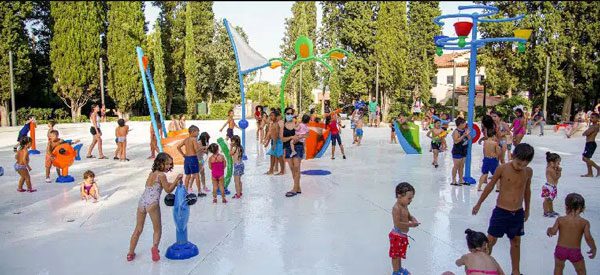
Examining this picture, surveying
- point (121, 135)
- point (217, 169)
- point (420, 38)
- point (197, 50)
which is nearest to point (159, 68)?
point (197, 50)

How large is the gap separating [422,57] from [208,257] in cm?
3873

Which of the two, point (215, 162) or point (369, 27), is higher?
point (369, 27)

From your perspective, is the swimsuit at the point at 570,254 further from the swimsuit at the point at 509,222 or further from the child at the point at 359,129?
the child at the point at 359,129

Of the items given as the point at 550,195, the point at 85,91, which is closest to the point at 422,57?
the point at 85,91

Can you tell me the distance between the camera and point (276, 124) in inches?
399

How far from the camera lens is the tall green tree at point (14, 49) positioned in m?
29.5

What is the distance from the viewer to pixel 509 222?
475 centimetres

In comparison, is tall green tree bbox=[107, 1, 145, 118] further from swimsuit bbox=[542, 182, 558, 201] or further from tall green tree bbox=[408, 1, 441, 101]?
swimsuit bbox=[542, 182, 558, 201]

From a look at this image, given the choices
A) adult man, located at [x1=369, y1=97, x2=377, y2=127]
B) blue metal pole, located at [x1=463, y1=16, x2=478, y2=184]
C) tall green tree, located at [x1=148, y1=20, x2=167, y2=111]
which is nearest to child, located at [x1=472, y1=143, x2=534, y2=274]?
blue metal pole, located at [x1=463, y1=16, x2=478, y2=184]

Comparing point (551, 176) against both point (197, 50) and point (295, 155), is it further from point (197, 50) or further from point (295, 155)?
point (197, 50)

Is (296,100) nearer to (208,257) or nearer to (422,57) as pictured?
(422,57)

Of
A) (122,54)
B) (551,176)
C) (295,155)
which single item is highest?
(122,54)

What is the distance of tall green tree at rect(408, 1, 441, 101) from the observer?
133ft

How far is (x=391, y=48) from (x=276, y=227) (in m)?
30.4
